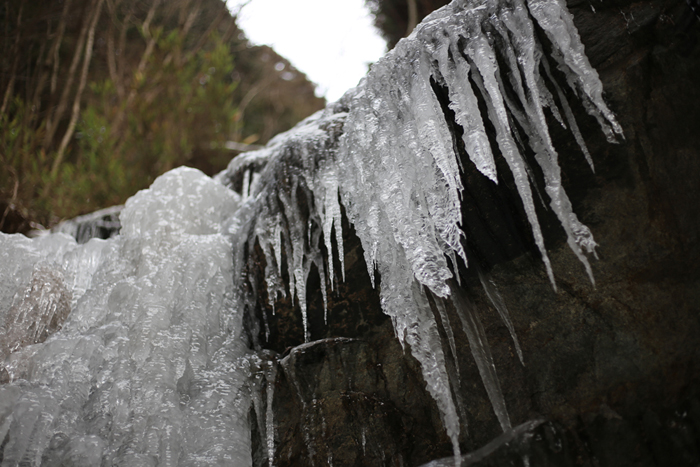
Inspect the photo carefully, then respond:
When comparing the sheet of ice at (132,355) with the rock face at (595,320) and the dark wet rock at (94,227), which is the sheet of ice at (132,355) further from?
the dark wet rock at (94,227)

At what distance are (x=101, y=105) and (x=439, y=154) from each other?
6356 millimetres

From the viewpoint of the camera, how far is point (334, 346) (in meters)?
1.98

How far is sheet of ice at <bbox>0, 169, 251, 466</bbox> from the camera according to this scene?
1.84 metres

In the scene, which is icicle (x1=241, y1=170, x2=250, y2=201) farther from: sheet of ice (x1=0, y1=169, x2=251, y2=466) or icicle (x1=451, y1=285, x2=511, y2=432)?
icicle (x1=451, y1=285, x2=511, y2=432)

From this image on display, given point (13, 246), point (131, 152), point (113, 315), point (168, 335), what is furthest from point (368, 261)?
point (131, 152)

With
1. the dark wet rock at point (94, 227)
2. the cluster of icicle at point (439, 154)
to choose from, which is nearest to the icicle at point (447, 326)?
the cluster of icicle at point (439, 154)

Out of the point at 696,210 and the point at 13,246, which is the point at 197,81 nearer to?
the point at 13,246

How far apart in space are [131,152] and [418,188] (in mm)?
5230

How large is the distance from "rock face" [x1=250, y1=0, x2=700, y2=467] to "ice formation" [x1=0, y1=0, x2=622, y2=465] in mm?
81

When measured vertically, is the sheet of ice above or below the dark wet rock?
below

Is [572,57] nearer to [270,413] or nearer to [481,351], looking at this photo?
[481,351]

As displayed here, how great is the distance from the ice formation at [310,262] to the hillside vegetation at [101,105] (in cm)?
265

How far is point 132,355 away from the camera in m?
2.05

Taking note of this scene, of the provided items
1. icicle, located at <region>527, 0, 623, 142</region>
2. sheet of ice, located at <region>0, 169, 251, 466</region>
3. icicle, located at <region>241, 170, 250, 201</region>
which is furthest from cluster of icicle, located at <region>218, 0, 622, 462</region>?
icicle, located at <region>241, 170, 250, 201</region>
